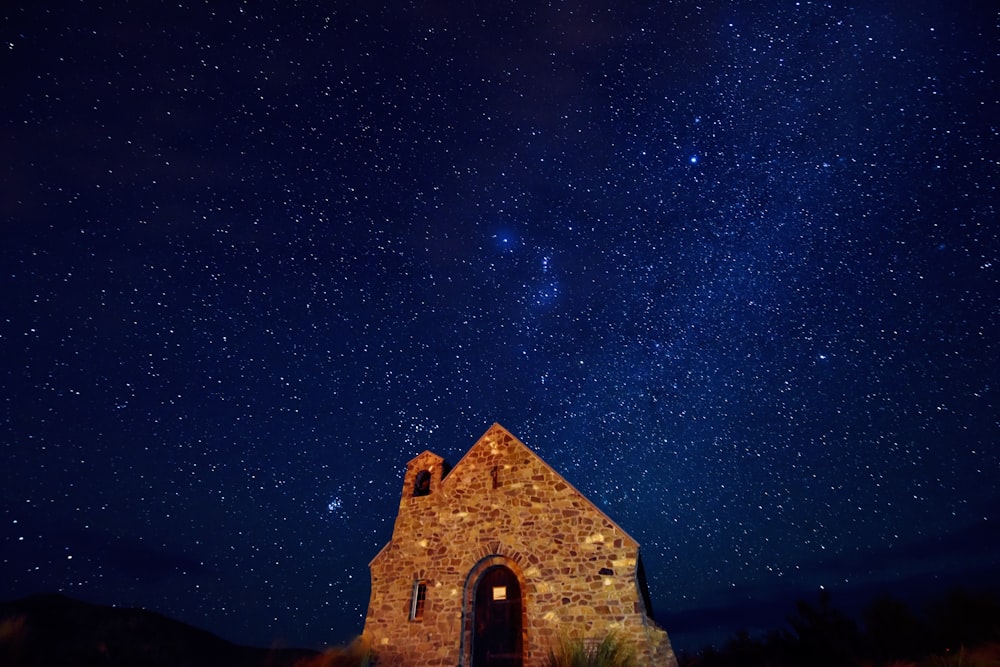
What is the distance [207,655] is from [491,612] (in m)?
16.4

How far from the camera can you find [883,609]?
83.9 feet

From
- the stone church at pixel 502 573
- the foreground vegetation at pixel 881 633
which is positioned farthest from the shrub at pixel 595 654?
the foreground vegetation at pixel 881 633

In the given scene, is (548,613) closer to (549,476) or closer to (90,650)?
(549,476)

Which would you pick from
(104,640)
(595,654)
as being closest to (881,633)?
(595,654)

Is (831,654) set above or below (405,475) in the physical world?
below

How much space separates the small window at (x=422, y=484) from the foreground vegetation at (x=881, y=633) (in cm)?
1449

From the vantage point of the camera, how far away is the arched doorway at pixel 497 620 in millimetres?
12828

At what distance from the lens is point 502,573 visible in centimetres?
1396

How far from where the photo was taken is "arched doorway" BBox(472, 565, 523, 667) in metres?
12.8

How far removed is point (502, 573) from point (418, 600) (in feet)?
8.14

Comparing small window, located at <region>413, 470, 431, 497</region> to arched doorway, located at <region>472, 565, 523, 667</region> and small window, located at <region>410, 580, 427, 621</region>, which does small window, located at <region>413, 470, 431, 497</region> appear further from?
arched doorway, located at <region>472, 565, 523, 667</region>

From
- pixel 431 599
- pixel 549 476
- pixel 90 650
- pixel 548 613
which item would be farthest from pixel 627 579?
pixel 90 650

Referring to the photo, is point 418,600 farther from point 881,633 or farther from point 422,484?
point 881,633

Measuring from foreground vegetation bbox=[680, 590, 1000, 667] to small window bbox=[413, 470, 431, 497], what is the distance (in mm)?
14491
